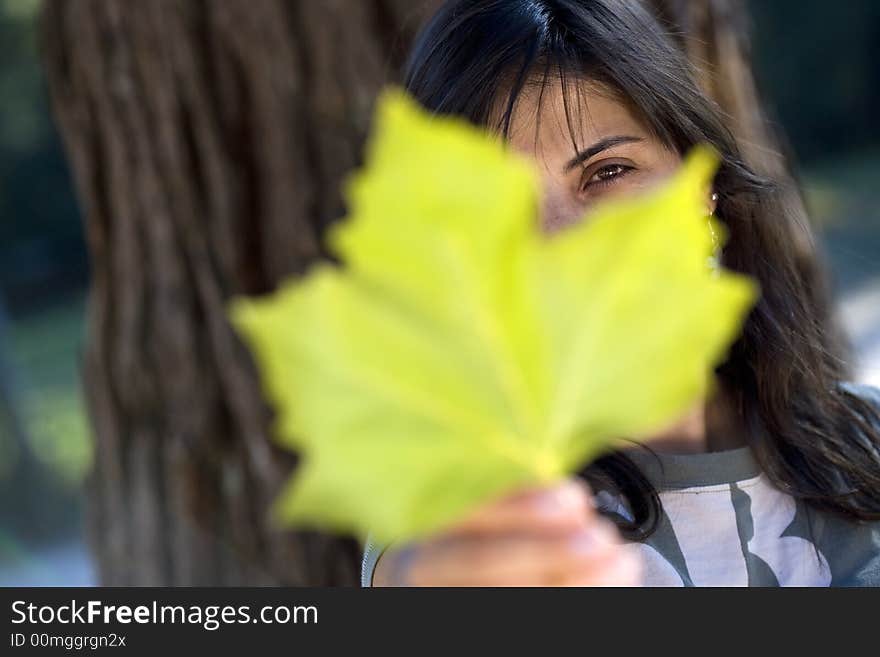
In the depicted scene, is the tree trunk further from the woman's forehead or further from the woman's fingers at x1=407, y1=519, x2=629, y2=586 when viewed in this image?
the woman's fingers at x1=407, y1=519, x2=629, y2=586

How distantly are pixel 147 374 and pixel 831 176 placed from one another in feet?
29.1

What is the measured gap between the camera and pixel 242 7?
1861mm

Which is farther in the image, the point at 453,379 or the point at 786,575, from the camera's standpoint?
the point at 786,575

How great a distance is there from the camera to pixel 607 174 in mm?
1144

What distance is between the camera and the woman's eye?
1.13 metres

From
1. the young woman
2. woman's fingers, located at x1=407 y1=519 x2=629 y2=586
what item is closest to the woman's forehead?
the young woman

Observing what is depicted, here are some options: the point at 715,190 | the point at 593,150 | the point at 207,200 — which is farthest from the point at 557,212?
the point at 207,200

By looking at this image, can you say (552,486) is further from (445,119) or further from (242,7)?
(242,7)

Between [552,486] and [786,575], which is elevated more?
[786,575]

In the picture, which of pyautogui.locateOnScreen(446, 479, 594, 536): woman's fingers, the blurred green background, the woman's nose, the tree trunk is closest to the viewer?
pyautogui.locateOnScreen(446, 479, 594, 536): woman's fingers

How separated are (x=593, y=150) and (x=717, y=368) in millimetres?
444

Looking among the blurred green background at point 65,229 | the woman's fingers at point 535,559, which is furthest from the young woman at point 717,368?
the blurred green background at point 65,229
